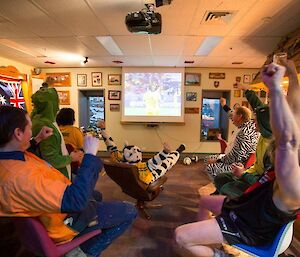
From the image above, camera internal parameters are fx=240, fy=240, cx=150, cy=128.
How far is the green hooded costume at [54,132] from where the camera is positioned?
1785mm

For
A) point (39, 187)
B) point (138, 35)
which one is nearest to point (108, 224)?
point (39, 187)

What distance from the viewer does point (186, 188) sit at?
3854 mm

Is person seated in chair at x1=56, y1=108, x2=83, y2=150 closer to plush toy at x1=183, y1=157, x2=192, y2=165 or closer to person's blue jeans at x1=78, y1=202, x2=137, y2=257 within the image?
person's blue jeans at x1=78, y1=202, x2=137, y2=257

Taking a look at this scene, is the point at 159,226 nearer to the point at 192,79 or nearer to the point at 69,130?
the point at 69,130

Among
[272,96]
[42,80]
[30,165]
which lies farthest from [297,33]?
[42,80]

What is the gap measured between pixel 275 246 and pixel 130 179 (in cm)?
154

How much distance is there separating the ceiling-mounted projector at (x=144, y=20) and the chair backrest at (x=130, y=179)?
1.43m

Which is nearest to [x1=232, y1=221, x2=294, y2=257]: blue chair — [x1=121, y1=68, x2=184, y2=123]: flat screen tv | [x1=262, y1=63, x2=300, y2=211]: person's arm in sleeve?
[x1=262, y1=63, x2=300, y2=211]: person's arm in sleeve

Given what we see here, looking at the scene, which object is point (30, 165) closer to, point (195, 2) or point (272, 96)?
point (272, 96)

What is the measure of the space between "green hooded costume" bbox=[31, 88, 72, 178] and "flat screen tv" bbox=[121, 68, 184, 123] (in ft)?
12.4

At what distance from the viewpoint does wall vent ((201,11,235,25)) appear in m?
2.62

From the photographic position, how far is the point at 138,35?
3402 mm

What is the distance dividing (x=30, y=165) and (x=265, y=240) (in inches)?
49.5

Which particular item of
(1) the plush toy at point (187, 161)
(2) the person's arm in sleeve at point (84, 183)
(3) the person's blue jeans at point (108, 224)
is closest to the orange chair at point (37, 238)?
(2) the person's arm in sleeve at point (84, 183)
